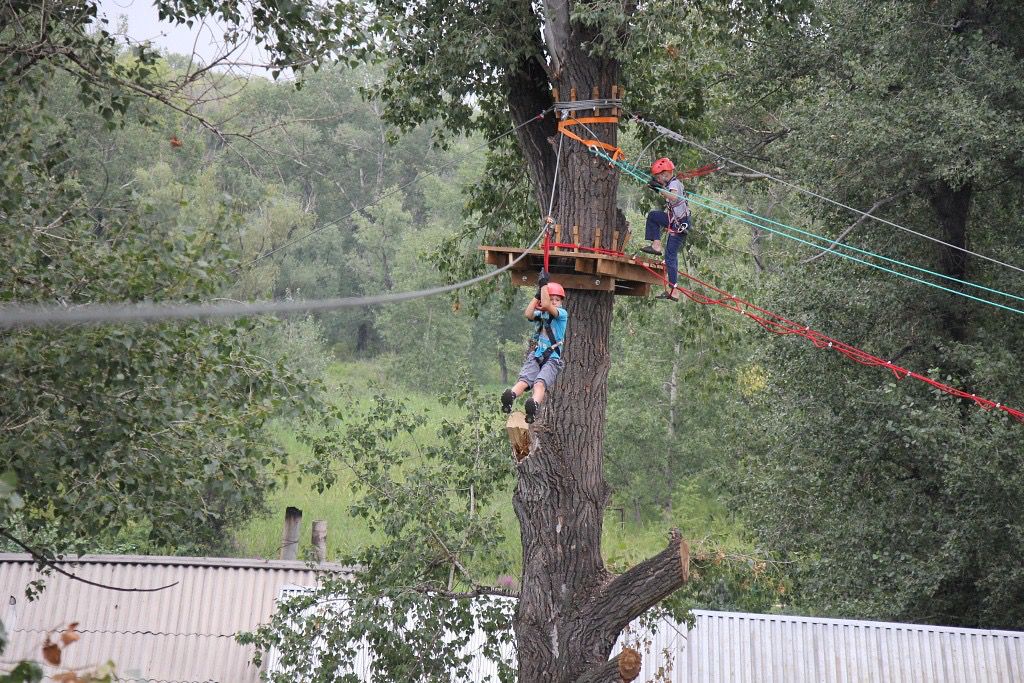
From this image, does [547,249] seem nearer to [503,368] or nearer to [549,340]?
[549,340]

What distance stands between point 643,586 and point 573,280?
2.29 meters

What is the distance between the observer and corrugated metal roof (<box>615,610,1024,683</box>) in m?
12.3

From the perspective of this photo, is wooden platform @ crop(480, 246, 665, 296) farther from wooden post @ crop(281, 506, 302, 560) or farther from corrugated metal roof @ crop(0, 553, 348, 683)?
wooden post @ crop(281, 506, 302, 560)

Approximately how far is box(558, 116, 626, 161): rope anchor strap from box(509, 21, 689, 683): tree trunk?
9 centimetres

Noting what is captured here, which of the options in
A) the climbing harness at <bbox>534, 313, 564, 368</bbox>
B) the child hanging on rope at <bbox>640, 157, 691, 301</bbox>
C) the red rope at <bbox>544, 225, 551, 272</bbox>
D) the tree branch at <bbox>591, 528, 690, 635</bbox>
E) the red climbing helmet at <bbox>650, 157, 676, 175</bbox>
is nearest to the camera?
the climbing harness at <bbox>534, 313, 564, 368</bbox>

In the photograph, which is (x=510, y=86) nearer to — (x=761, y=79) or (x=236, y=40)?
(x=236, y=40)

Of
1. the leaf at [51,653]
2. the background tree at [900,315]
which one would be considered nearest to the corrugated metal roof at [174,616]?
the background tree at [900,315]

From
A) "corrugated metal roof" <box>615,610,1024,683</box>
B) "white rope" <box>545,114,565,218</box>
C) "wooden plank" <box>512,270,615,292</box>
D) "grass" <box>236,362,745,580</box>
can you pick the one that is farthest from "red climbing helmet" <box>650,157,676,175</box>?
"grass" <box>236,362,745,580</box>

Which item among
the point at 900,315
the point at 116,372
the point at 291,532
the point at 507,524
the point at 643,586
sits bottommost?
the point at 643,586

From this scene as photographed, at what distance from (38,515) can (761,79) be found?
980 centimetres

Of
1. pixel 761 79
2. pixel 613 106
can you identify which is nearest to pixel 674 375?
pixel 761 79

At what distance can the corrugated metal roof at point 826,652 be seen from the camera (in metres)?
12.3

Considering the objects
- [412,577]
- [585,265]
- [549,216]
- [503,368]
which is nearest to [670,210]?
[549,216]

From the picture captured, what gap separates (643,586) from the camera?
304 inches
